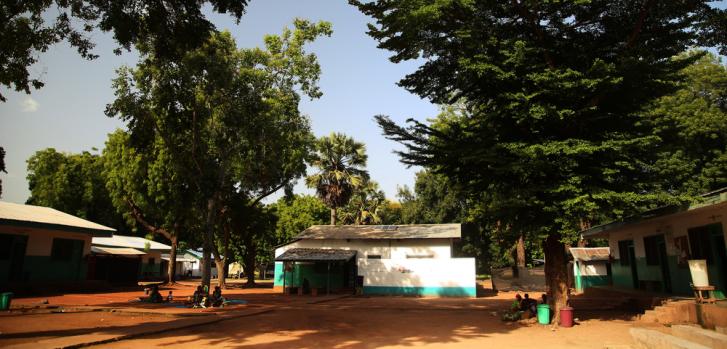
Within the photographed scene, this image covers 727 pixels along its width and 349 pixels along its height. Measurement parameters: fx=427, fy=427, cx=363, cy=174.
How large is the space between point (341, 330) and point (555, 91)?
10.4 meters

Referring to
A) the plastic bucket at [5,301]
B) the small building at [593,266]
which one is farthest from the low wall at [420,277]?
the plastic bucket at [5,301]

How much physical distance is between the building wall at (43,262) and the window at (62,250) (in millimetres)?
182

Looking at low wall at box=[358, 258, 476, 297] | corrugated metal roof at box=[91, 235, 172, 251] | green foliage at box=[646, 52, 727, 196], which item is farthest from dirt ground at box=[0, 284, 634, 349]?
corrugated metal roof at box=[91, 235, 172, 251]

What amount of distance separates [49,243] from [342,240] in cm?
1816

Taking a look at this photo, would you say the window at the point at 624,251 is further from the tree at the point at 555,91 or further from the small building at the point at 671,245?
the tree at the point at 555,91

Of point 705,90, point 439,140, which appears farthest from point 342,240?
point 705,90

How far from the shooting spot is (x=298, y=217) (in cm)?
5259

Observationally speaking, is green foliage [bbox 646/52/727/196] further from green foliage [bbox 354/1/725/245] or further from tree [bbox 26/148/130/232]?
tree [bbox 26/148/130/232]

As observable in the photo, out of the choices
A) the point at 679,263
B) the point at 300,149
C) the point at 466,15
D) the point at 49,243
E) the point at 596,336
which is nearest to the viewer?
the point at 596,336

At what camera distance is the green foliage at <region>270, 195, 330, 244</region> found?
51.8m

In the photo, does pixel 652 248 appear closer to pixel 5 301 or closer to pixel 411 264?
pixel 411 264

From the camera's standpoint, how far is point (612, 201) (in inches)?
549

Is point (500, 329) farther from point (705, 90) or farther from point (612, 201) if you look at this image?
point (705, 90)

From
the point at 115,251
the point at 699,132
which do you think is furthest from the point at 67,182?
the point at 699,132
